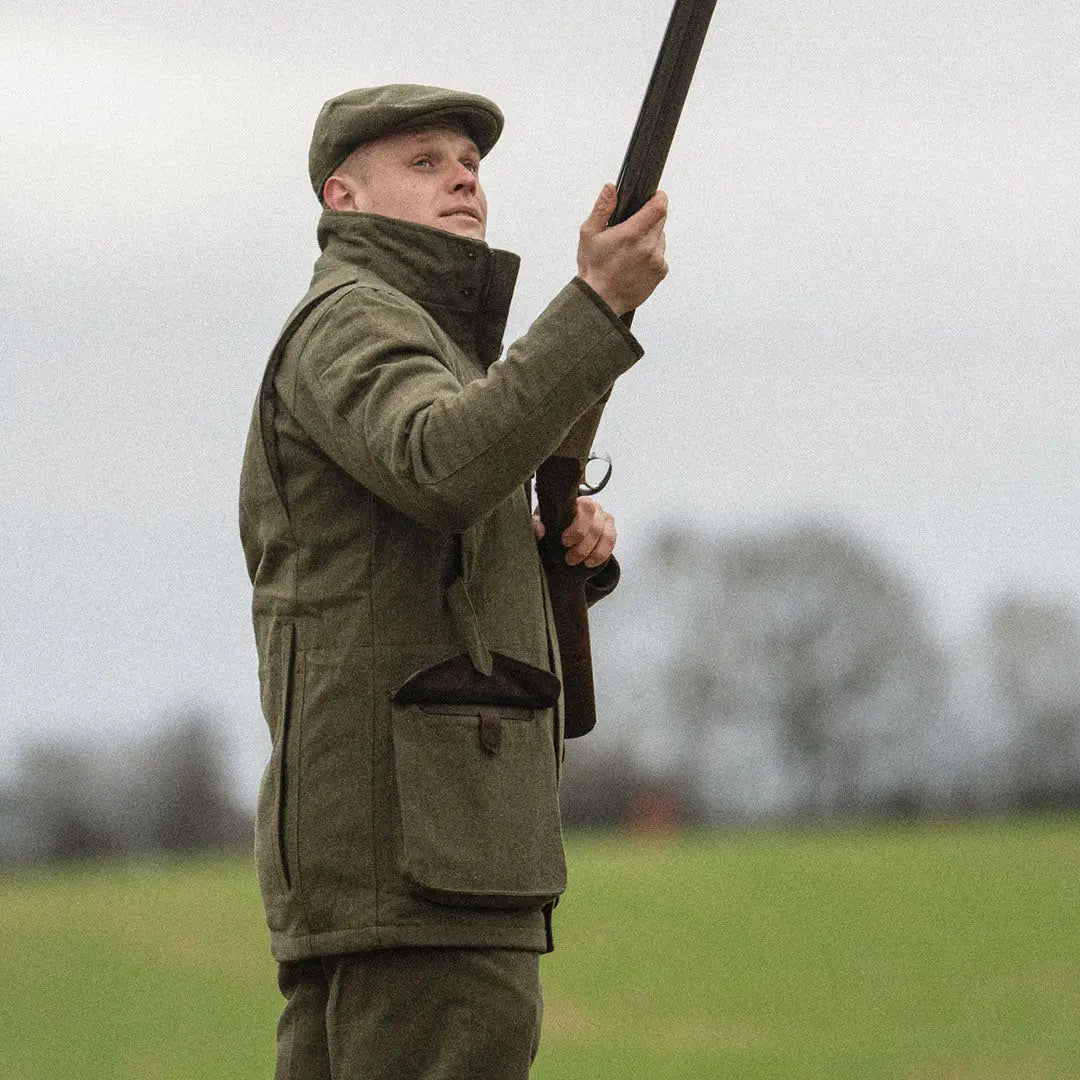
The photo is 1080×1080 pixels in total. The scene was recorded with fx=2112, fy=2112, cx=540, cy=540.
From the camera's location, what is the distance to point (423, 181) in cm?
403

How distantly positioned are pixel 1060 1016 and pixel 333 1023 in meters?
14.1

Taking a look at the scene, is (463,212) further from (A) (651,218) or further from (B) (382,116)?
(A) (651,218)

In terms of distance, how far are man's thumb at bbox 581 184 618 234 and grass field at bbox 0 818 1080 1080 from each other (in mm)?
11381

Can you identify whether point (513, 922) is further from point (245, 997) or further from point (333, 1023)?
point (245, 997)

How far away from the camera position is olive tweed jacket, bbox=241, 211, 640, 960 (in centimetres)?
349

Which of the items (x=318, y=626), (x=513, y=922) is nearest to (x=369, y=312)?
(x=318, y=626)

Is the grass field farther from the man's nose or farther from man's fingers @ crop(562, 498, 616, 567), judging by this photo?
the man's nose

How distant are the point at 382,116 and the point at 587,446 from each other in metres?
0.74

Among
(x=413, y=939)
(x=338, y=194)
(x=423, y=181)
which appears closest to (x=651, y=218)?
(x=423, y=181)

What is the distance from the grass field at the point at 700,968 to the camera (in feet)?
50.0

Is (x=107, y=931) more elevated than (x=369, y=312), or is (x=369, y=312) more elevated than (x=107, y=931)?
(x=369, y=312)

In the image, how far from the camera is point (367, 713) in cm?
366

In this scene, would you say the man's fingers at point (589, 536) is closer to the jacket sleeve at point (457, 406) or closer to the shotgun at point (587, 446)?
the shotgun at point (587, 446)

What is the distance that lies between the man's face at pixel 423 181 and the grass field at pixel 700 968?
10986mm
